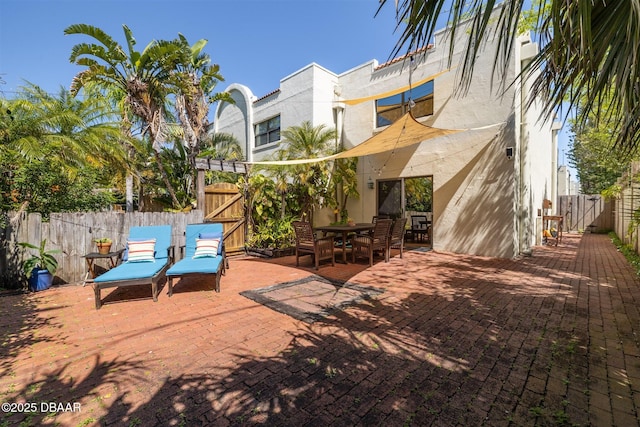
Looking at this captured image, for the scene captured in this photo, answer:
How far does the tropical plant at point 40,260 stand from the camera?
553 centimetres

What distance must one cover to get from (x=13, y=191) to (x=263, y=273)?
5478mm

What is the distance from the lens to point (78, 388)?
2.60 metres

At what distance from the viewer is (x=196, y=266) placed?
17.8 ft

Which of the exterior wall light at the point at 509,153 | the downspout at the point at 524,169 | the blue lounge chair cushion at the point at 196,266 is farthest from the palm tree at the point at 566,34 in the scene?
the downspout at the point at 524,169

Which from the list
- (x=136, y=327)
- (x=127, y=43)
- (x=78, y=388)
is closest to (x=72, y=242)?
(x=136, y=327)

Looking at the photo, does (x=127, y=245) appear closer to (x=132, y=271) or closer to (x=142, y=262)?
(x=142, y=262)

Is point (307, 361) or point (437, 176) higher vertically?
point (437, 176)

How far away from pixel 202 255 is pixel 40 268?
311 cm

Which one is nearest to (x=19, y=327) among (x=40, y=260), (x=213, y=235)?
(x=40, y=260)

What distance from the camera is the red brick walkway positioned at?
227cm

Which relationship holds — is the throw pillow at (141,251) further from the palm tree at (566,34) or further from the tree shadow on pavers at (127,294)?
the palm tree at (566,34)

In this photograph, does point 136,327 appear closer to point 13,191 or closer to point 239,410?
point 239,410

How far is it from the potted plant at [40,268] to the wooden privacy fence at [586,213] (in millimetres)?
22598

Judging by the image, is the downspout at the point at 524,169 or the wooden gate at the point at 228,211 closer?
the downspout at the point at 524,169
